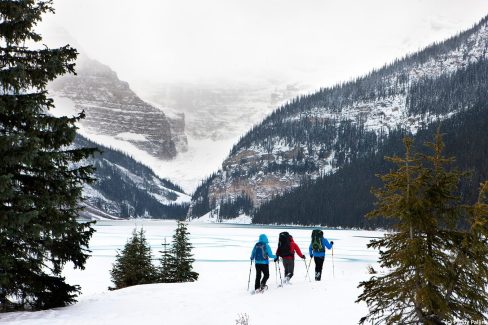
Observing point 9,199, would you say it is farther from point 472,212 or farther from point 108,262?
point 108,262

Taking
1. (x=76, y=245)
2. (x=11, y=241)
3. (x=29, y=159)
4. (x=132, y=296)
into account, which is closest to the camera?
(x=29, y=159)

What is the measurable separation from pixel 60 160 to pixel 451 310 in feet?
33.0

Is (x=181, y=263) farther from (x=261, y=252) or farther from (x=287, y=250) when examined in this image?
(x=261, y=252)

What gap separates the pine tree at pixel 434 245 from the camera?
745 centimetres

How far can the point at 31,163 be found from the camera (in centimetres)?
1136

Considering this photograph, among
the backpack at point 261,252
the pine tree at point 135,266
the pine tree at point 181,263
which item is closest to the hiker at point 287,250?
the backpack at point 261,252

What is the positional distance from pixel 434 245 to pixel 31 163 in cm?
939

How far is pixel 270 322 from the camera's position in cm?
1138

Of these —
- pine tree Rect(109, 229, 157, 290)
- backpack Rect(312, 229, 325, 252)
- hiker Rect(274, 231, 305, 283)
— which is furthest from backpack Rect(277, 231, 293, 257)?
pine tree Rect(109, 229, 157, 290)

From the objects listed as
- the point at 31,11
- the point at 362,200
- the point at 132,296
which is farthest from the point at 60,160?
the point at 362,200

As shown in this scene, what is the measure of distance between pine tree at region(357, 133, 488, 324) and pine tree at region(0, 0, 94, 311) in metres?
8.32

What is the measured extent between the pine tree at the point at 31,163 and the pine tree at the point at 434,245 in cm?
832

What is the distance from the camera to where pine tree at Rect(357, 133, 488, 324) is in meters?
7.45

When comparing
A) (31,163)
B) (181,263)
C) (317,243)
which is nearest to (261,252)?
(317,243)
